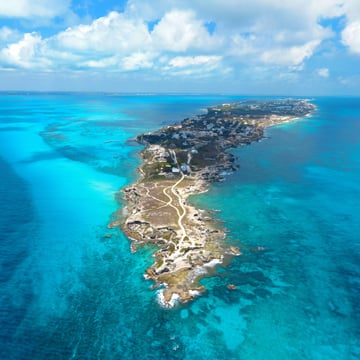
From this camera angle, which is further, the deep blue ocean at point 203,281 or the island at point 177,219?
the island at point 177,219

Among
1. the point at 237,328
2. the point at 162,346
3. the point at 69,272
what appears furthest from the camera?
the point at 69,272

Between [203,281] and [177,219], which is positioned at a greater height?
[177,219]

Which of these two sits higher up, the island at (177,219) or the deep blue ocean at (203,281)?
the island at (177,219)

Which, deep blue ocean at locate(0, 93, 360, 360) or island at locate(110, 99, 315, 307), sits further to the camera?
island at locate(110, 99, 315, 307)

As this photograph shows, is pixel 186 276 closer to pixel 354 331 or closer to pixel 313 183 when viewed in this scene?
pixel 354 331

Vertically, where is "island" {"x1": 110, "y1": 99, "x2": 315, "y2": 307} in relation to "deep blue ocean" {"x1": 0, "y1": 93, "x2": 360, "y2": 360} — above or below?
above

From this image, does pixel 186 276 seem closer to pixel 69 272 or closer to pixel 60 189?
pixel 69 272

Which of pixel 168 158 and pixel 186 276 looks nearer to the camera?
pixel 186 276

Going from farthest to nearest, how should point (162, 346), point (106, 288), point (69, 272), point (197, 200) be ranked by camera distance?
1. point (197, 200)
2. point (69, 272)
3. point (106, 288)
4. point (162, 346)

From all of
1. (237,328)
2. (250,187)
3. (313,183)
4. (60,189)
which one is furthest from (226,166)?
(237,328)

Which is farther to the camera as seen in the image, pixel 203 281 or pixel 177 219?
pixel 177 219
